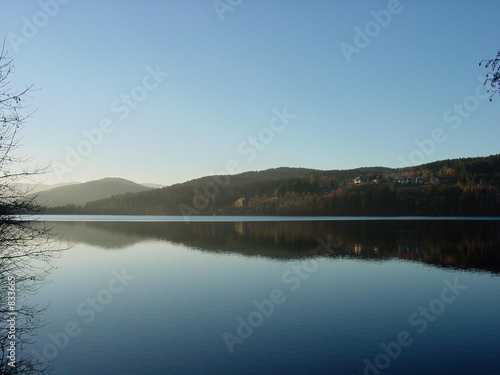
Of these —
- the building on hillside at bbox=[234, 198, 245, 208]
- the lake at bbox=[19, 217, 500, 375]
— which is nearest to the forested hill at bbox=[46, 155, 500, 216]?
the building on hillside at bbox=[234, 198, 245, 208]

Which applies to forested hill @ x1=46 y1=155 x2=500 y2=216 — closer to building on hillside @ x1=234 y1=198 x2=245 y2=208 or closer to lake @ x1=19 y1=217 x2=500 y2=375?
building on hillside @ x1=234 y1=198 x2=245 y2=208

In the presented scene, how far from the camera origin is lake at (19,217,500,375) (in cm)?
1261

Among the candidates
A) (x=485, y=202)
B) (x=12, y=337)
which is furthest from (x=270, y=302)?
(x=485, y=202)

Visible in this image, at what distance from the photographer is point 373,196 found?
14238 cm

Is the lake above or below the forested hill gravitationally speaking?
below

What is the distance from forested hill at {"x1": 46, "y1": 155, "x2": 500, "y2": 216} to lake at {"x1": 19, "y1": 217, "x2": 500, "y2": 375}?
358 feet

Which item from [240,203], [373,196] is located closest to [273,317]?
[373,196]

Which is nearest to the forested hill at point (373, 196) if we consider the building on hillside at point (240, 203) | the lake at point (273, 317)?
the building on hillside at point (240, 203)

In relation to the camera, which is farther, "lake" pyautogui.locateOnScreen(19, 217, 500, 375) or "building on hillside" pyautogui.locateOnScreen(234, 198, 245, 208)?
"building on hillside" pyautogui.locateOnScreen(234, 198, 245, 208)

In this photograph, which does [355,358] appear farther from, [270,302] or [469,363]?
[270,302]

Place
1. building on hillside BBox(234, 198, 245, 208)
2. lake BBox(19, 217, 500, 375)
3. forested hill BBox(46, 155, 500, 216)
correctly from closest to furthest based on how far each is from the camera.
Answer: lake BBox(19, 217, 500, 375) → forested hill BBox(46, 155, 500, 216) → building on hillside BBox(234, 198, 245, 208)

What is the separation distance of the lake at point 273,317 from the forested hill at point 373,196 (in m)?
109

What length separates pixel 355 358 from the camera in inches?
504

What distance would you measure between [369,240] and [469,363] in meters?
40.8
